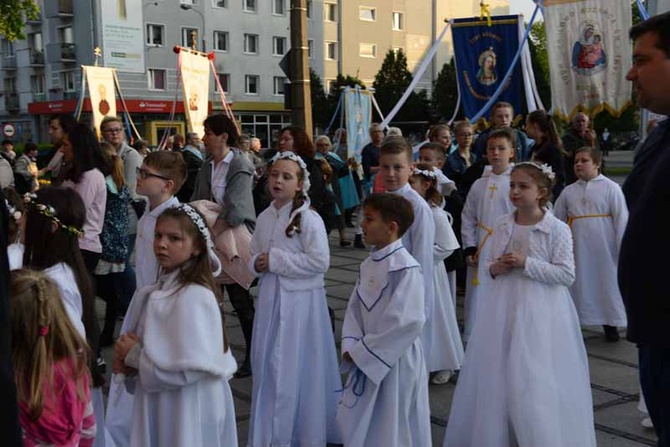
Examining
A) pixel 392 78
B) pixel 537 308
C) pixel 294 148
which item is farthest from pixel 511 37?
pixel 392 78

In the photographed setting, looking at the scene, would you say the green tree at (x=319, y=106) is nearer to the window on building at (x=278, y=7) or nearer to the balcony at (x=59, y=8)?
the window on building at (x=278, y=7)

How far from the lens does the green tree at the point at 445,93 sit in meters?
47.8

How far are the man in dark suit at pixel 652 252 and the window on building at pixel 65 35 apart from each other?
155ft

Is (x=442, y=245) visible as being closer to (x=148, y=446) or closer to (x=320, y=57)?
(x=148, y=446)

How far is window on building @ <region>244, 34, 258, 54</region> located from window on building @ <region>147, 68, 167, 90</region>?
5884mm

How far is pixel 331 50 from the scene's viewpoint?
54.5 m

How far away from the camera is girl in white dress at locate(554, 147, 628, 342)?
271 inches

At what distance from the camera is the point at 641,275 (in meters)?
2.55

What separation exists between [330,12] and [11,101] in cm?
2190

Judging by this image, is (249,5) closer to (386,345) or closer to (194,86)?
(194,86)

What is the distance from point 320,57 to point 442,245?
4855 centimetres

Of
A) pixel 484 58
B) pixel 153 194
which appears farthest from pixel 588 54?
pixel 153 194

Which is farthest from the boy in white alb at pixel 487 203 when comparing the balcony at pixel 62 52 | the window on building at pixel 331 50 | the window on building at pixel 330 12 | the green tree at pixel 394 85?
the window on building at pixel 330 12

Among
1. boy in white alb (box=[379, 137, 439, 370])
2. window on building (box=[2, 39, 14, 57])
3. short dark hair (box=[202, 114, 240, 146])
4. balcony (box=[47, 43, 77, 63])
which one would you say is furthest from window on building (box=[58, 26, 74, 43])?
boy in white alb (box=[379, 137, 439, 370])
